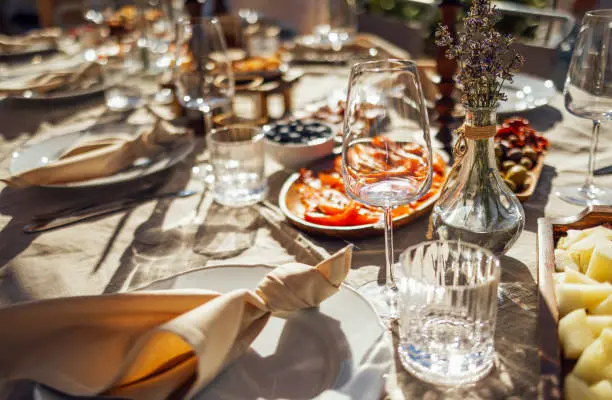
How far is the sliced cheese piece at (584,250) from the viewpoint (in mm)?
683

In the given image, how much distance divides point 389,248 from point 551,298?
0.69 feet

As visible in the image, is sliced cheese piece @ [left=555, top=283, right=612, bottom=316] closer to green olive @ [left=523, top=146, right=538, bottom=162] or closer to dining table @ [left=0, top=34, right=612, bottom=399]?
dining table @ [left=0, top=34, right=612, bottom=399]

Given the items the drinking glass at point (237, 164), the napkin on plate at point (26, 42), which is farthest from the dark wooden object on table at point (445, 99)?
the napkin on plate at point (26, 42)

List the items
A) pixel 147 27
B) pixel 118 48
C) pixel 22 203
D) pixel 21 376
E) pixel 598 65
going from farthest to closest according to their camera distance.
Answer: pixel 118 48, pixel 147 27, pixel 22 203, pixel 598 65, pixel 21 376

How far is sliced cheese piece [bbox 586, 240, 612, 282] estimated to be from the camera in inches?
25.5

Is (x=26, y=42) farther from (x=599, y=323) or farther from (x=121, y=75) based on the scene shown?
(x=599, y=323)

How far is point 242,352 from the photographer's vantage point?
24.2 inches

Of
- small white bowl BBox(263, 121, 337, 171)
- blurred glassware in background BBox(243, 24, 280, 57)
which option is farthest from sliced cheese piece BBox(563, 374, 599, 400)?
blurred glassware in background BBox(243, 24, 280, 57)

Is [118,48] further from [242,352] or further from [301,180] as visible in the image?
[242,352]

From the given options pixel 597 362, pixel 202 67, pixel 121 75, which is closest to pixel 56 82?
pixel 121 75

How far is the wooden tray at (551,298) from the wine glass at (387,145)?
0.54 ft

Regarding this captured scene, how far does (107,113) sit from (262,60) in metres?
0.48

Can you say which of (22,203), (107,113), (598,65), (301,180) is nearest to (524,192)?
(598,65)

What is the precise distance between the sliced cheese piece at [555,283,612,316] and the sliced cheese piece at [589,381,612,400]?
10 cm
